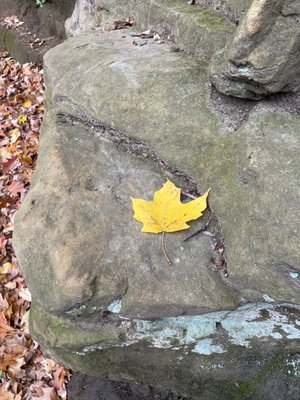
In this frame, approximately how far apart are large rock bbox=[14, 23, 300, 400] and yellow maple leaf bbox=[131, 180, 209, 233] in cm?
4

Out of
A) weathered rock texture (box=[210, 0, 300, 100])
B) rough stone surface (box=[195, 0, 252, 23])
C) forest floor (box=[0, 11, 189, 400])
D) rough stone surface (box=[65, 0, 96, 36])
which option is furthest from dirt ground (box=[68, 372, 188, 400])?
rough stone surface (box=[65, 0, 96, 36])

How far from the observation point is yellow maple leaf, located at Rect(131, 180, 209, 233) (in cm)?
170

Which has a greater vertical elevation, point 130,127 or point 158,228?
point 130,127

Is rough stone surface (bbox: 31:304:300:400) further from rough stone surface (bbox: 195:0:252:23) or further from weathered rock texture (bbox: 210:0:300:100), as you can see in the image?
rough stone surface (bbox: 195:0:252:23)

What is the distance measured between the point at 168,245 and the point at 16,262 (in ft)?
7.28

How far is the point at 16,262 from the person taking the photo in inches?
141

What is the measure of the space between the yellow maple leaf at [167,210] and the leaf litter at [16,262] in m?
1.72

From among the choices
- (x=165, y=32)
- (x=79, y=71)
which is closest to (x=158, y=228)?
(x=79, y=71)

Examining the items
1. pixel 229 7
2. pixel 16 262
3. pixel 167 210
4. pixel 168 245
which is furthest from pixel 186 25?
pixel 16 262

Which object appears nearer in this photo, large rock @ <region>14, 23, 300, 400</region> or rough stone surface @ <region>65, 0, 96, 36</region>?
large rock @ <region>14, 23, 300, 400</region>

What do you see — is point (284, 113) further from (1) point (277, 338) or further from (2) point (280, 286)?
(1) point (277, 338)

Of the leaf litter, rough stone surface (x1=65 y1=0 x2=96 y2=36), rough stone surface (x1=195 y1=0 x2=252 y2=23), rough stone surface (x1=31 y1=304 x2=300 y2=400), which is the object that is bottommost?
the leaf litter

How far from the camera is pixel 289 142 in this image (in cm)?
166

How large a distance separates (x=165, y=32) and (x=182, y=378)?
1.88 m
